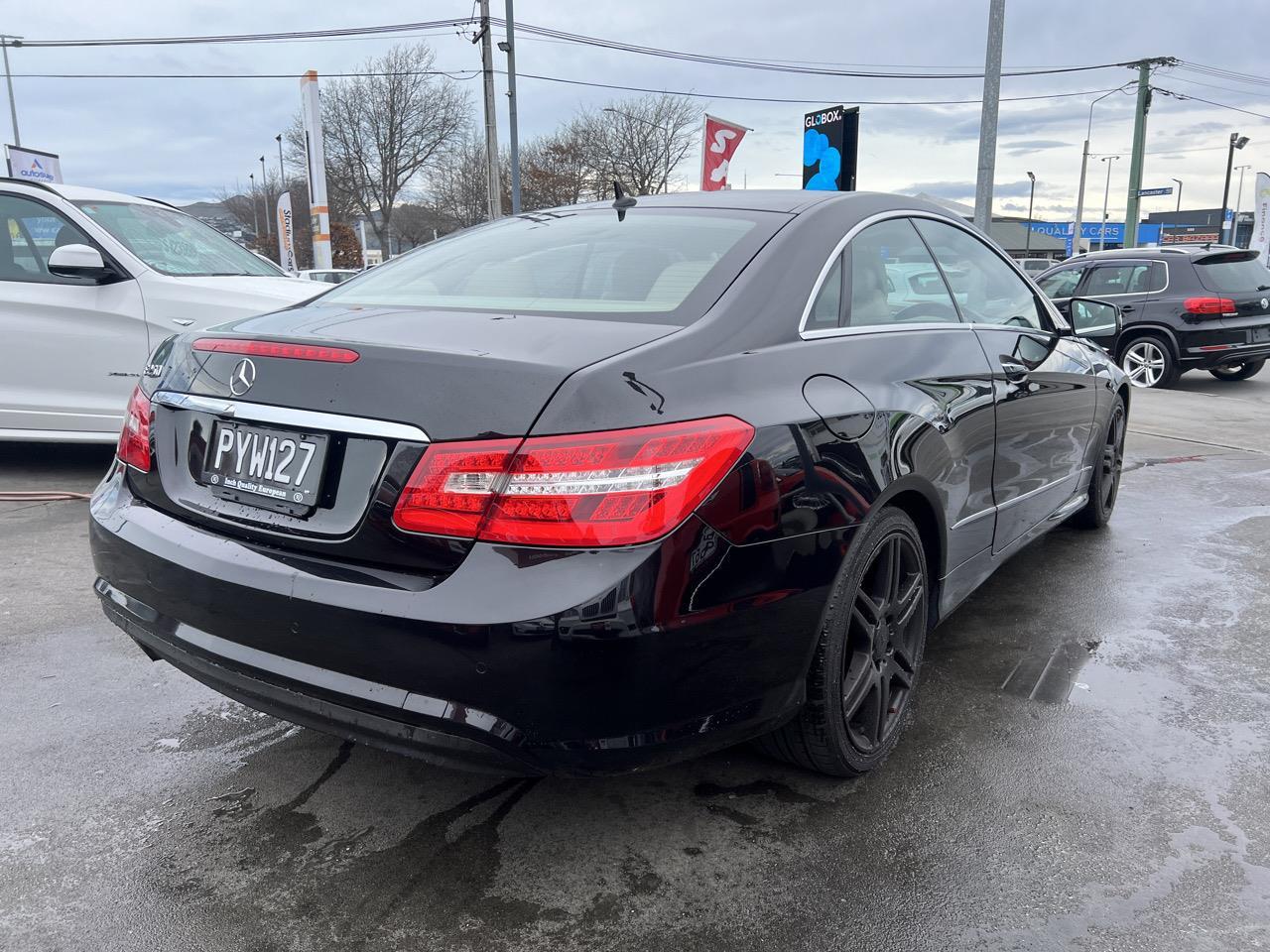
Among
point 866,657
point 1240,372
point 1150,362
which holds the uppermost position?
Result: point 866,657

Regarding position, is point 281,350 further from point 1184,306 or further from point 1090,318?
point 1184,306

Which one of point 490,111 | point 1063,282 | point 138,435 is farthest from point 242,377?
point 490,111

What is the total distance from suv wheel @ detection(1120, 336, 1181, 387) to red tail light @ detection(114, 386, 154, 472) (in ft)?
37.5

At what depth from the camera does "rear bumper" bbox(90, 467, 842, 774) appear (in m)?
1.80

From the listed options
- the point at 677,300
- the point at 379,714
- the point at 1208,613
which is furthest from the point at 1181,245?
the point at 379,714

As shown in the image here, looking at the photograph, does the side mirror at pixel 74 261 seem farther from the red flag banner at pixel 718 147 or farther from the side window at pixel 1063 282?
the side window at pixel 1063 282

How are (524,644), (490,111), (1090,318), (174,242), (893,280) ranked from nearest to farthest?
(524,644) < (893,280) < (1090,318) < (174,242) < (490,111)

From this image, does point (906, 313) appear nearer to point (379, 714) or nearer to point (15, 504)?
point (379, 714)

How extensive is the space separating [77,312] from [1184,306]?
11.0 metres

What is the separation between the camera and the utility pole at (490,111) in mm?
23859

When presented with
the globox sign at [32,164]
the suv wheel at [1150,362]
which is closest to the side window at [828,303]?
the suv wheel at [1150,362]

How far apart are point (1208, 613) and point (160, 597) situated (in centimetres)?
370

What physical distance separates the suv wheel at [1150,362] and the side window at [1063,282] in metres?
1.01

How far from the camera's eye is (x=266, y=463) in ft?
6.74
